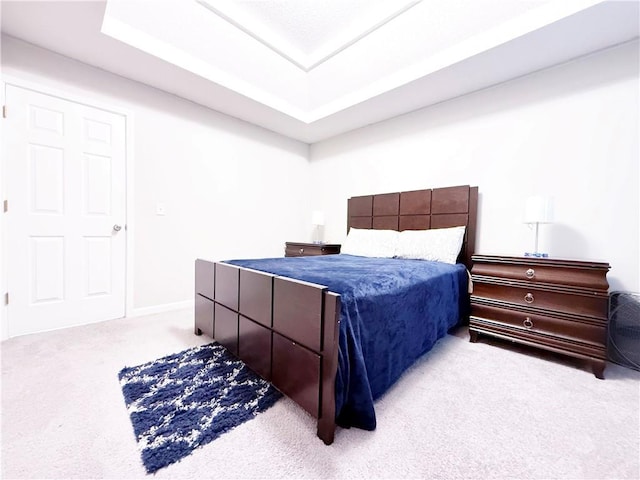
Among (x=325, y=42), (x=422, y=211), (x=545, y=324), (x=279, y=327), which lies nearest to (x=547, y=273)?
(x=545, y=324)

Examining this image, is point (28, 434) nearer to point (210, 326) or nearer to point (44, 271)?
point (210, 326)

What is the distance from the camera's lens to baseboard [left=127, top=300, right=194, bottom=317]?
9.00 ft

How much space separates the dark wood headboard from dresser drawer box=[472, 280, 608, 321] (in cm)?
62

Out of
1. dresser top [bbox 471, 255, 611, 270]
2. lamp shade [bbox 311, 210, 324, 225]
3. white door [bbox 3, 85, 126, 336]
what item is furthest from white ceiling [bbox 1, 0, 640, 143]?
dresser top [bbox 471, 255, 611, 270]

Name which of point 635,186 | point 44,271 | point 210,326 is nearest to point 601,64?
point 635,186

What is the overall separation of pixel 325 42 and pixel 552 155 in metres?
2.42

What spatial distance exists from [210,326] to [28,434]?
1.02 m

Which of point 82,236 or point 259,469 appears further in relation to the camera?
point 82,236

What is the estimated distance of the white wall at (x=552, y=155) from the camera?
208cm

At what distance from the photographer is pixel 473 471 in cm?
102

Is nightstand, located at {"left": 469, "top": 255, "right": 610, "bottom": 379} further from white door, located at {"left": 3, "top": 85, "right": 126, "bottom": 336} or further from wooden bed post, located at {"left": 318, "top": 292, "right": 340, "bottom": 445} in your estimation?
white door, located at {"left": 3, "top": 85, "right": 126, "bottom": 336}

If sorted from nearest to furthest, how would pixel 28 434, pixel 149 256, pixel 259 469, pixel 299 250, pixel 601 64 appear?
pixel 259 469 < pixel 28 434 < pixel 601 64 < pixel 149 256 < pixel 299 250

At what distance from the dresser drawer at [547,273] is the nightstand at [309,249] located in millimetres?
1764

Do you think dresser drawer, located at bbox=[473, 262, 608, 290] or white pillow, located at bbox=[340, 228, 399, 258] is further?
white pillow, located at bbox=[340, 228, 399, 258]
